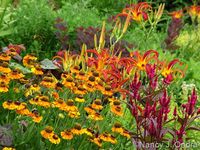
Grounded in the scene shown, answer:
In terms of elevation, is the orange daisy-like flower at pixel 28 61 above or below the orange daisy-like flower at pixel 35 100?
above

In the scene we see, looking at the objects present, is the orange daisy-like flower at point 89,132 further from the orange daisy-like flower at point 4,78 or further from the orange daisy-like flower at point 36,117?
the orange daisy-like flower at point 4,78

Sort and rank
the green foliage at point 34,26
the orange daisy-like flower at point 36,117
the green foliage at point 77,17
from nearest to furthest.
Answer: the orange daisy-like flower at point 36,117
the green foliage at point 34,26
the green foliage at point 77,17

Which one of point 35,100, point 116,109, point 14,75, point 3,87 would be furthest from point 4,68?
point 116,109

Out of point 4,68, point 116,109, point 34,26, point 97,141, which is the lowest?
point 34,26

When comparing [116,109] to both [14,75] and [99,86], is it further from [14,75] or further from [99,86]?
[14,75]

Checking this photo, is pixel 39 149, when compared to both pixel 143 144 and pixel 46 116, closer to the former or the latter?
pixel 46 116

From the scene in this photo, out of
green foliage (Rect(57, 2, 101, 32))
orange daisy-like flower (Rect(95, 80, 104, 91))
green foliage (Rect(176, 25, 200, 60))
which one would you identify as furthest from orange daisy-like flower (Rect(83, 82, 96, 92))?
green foliage (Rect(176, 25, 200, 60))

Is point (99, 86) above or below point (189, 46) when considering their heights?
above

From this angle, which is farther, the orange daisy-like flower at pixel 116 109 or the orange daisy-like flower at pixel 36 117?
the orange daisy-like flower at pixel 116 109

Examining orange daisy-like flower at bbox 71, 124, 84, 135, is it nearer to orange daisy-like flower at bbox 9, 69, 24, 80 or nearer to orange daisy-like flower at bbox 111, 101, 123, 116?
orange daisy-like flower at bbox 111, 101, 123, 116

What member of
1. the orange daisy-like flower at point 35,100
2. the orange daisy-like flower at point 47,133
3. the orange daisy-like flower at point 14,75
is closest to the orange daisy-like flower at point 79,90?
the orange daisy-like flower at point 35,100

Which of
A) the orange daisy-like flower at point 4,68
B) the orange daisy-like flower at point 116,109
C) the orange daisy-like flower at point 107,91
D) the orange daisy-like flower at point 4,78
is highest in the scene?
the orange daisy-like flower at point 4,68

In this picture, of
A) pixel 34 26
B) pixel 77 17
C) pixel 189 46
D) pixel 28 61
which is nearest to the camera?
pixel 28 61

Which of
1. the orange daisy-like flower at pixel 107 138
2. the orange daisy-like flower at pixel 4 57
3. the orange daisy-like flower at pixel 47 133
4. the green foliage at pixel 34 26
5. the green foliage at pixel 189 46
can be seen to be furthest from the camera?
the green foliage at pixel 189 46
